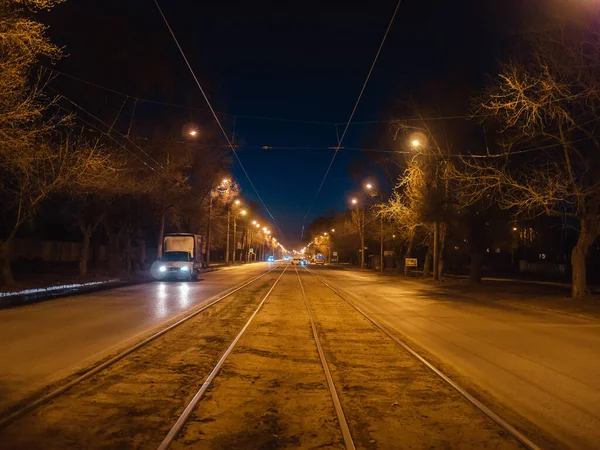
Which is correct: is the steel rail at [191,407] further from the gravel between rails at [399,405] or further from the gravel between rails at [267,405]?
the gravel between rails at [399,405]

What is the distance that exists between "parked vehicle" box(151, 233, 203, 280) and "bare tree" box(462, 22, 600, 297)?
21271mm

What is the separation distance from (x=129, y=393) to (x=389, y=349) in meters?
5.79

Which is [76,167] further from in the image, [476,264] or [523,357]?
[476,264]

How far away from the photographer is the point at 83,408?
6.65 metres

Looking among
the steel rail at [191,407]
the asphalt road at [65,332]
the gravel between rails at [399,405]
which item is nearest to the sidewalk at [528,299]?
the gravel between rails at [399,405]

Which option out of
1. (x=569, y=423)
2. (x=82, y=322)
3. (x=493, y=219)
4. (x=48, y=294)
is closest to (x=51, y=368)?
(x=82, y=322)

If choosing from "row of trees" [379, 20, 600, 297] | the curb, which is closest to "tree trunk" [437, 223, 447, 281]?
"row of trees" [379, 20, 600, 297]

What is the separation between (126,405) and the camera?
22.4 feet

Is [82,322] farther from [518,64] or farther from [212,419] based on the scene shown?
[518,64]

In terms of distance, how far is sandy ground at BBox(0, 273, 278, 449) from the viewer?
18.3ft

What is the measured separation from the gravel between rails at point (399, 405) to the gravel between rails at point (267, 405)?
334 mm

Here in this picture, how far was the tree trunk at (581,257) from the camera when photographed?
21.9m

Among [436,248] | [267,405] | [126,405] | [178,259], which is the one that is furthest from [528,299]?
[178,259]

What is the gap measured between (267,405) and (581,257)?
19.3 metres
